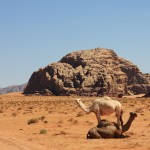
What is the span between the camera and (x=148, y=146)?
1591 cm

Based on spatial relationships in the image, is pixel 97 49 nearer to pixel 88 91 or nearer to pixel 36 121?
pixel 88 91

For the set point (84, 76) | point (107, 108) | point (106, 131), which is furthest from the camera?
point (84, 76)

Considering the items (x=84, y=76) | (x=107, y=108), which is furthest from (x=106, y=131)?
(x=84, y=76)

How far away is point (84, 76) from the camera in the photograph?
126312mm

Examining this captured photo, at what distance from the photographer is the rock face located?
12275cm

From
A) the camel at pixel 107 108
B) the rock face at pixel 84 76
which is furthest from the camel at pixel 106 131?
the rock face at pixel 84 76

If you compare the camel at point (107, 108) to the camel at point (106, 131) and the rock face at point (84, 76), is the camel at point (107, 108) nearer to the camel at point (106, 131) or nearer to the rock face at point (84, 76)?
the camel at point (106, 131)

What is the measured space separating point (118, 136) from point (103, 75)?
351ft

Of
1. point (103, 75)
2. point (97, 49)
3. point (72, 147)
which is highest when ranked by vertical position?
point (97, 49)

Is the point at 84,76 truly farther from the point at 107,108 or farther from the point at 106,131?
the point at 106,131

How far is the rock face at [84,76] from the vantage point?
12275 cm

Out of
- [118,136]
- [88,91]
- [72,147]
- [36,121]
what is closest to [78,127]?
[36,121]

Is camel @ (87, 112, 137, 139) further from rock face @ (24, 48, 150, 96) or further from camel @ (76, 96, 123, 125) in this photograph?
rock face @ (24, 48, 150, 96)

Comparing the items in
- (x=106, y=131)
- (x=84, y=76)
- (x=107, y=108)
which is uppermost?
(x=84, y=76)
